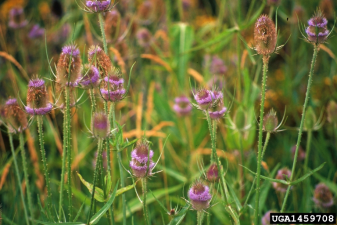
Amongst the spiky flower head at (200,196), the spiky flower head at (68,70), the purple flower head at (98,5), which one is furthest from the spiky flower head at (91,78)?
the spiky flower head at (200,196)

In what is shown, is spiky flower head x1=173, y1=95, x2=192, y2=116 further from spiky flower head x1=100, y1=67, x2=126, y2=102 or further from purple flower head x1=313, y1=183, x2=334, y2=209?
spiky flower head x1=100, y1=67, x2=126, y2=102

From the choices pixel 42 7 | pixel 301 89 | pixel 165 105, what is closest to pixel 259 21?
pixel 165 105

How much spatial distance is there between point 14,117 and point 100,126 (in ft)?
1.19

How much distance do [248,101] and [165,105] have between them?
1.76 feet

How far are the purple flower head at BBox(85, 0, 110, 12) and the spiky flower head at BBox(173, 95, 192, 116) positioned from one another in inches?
42.5

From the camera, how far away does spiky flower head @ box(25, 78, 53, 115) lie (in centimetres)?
104

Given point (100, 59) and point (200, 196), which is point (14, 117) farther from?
point (200, 196)

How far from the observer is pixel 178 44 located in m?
2.29

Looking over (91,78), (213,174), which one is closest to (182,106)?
(213,174)

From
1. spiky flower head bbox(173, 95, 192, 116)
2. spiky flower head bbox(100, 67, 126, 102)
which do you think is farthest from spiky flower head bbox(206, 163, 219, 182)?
spiky flower head bbox(173, 95, 192, 116)

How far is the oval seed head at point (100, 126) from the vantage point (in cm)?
94

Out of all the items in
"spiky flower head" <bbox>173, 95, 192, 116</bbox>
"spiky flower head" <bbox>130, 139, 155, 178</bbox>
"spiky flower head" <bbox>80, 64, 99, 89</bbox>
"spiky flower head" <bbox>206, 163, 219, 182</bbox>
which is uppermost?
"spiky flower head" <bbox>80, 64, 99, 89</bbox>

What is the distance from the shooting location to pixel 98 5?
1071 mm

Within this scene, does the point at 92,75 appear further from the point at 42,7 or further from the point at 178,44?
the point at 42,7
